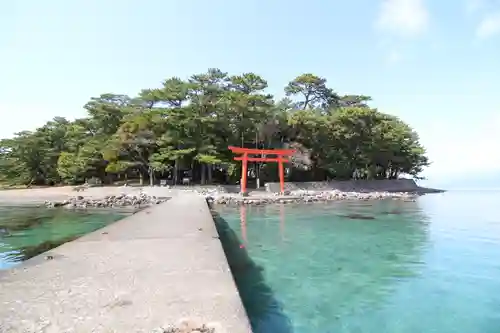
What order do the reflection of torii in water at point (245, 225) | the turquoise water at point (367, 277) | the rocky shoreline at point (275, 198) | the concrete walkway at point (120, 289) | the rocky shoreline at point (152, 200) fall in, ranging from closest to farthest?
the concrete walkway at point (120, 289) → the turquoise water at point (367, 277) → the reflection of torii in water at point (245, 225) → the rocky shoreline at point (152, 200) → the rocky shoreline at point (275, 198)

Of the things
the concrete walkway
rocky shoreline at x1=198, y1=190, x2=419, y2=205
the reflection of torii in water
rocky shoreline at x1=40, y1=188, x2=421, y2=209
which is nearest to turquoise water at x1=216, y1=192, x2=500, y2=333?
the reflection of torii in water

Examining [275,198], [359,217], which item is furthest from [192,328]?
[275,198]

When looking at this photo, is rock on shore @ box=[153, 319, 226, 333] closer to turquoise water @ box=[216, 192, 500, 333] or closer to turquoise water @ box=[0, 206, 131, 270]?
turquoise water @ box=[216, 192, 500, 333]

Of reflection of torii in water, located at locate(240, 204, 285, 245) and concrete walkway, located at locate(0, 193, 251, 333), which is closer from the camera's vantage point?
concrete walkway, located at locate(0, 193, 251, 333)

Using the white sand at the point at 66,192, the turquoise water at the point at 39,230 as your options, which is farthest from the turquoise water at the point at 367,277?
the white sand at the point at 66,192

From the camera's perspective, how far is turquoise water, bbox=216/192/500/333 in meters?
3.55

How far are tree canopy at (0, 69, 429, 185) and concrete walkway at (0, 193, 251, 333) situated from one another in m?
16.8

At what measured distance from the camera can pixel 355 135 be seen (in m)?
24.3

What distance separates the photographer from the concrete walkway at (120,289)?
2.26m

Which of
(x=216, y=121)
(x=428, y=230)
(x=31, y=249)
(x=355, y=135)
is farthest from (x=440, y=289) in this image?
(x=355, y=135)

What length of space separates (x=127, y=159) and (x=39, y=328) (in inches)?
871

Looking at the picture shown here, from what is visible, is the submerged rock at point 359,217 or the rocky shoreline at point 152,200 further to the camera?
the rocky shoreline at point 152,200

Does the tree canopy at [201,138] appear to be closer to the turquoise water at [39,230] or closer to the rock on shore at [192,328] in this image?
the turquoise water at [39,230]

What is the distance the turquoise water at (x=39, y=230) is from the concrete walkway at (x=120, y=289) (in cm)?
268
